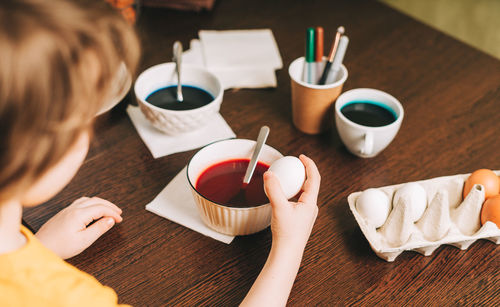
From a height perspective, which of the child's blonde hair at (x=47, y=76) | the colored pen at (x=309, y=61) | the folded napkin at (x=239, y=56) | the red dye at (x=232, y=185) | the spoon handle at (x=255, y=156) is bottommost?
the folded napkin at (x=239, y=56)

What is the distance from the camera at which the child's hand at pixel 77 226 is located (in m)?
0.67

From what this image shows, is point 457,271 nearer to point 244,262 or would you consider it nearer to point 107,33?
point 244,262

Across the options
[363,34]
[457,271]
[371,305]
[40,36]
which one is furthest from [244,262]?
[363,34]

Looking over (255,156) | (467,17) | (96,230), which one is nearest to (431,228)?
(255,156)

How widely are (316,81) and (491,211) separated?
41cm

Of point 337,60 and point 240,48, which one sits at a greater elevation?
point 337,60

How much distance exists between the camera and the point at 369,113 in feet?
2.88

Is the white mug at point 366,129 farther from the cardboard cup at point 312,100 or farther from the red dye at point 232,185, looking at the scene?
the red dye at point 232,185

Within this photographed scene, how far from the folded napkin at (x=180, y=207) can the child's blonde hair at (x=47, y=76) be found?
0.98ft

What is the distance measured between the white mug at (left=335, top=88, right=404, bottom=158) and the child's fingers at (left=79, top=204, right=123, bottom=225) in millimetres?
426

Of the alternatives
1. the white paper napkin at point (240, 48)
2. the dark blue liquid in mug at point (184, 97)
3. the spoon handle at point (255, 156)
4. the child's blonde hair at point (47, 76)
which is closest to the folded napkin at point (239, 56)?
the white paper napkin at point (240, 48)

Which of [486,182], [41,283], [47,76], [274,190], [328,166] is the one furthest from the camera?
[328,166]

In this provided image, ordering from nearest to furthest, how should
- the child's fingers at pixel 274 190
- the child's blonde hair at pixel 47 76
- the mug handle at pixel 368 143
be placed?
the child's blonde hair at pixel 47 76, the child's fingers at pixel 274 190, the mug handle at pixel 368 143

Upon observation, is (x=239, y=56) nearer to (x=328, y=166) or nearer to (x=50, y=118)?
(x=328, y=166)
